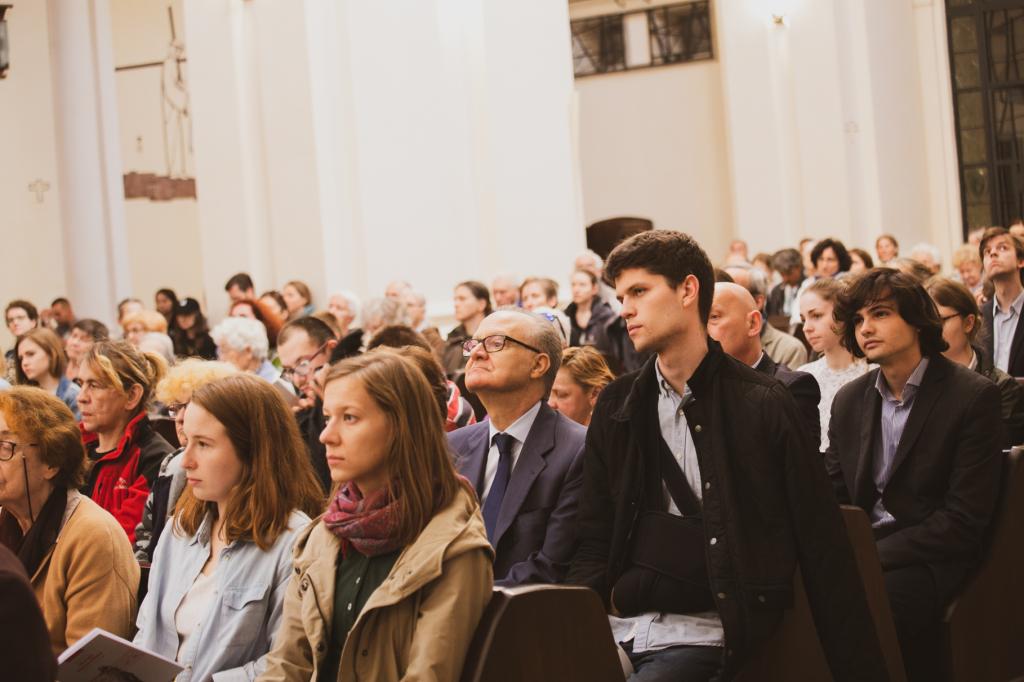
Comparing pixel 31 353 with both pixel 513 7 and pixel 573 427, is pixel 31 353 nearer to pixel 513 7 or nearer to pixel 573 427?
pixel 573 427

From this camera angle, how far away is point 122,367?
516 centimetres

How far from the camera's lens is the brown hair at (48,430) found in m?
3.93

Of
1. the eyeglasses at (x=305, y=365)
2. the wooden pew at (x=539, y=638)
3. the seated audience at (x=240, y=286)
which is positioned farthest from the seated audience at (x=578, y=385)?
the seated audience at (x=240, y=286)

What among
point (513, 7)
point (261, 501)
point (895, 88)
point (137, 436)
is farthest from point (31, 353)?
point (895, 88)

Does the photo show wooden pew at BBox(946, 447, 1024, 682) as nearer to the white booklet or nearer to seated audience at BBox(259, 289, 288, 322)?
the white booklet

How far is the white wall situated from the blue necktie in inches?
575

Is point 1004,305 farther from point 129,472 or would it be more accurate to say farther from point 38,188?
point 38,188

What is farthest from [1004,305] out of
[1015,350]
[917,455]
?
[917,455]

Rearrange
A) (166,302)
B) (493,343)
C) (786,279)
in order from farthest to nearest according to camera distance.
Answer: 1. (786,279)
2. (166,302)
3. (493,343)

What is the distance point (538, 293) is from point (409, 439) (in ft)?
21.1

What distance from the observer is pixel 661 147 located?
18.9 m

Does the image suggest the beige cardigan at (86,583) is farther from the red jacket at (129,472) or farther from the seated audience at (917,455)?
the seated audience at (917,455)

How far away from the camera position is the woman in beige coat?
9.62ft

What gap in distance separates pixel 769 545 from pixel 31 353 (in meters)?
5.84
